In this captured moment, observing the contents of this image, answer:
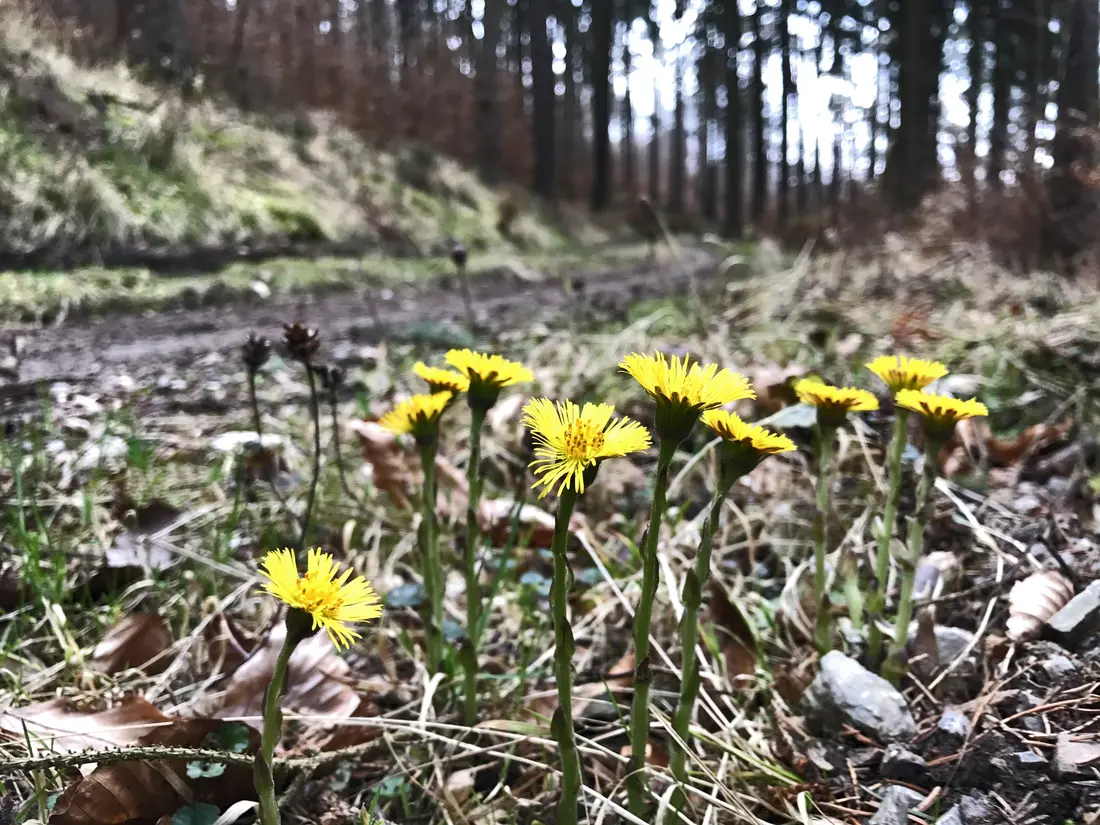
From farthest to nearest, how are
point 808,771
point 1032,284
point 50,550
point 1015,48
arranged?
point 1015,48 < point 1032,284 < point 50,550 < point 808,771

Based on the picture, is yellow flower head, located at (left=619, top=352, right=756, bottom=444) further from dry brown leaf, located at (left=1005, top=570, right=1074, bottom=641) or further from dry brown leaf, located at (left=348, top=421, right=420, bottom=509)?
dry brown leaf, located at (left=348, top=421, right=420, bottom=509)

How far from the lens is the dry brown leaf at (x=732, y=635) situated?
130 cm

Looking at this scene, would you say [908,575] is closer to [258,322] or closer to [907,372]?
[907,372]

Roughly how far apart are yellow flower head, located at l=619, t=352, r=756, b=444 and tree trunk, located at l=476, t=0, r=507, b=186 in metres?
12.5

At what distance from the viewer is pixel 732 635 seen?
132 centimetres

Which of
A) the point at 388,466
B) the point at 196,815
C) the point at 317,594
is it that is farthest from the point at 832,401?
the point at 388,466

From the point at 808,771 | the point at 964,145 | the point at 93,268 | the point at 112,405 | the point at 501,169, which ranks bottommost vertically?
the point at 808,771

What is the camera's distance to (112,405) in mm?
2400

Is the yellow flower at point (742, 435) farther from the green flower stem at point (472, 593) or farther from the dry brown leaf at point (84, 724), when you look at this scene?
the dry brown leaf at point (84, 724)

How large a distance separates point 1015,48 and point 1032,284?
33.2ft

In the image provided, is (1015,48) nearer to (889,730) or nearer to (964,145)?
(964,145)

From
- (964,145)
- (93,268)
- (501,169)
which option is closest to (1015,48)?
(964,145)

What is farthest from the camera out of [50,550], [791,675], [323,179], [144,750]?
[323,179]

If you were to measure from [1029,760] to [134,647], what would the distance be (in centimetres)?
135
